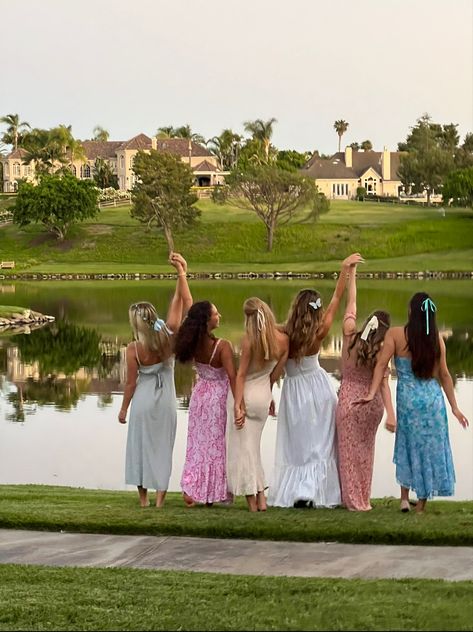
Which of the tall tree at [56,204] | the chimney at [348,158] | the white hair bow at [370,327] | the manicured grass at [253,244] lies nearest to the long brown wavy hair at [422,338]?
the white hair bow at [370,327]

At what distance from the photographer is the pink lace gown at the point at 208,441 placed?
11.0 metres

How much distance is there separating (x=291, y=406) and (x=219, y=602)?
4.43 metres

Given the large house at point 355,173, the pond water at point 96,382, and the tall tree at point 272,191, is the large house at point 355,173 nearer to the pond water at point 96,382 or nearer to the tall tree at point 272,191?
the tall tree at point 272,191

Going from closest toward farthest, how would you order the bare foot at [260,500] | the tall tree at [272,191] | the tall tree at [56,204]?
the bare foot at [260,500]
the tall tree at [272,191]
the tall tree at [56,204]

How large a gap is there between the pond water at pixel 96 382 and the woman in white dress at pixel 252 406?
4.41 m

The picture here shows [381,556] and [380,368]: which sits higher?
[380,368]

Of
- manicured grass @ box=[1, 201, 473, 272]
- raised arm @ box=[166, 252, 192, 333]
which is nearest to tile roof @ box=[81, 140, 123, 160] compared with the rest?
manicured grass @ box=[1, 201, 473, 272]

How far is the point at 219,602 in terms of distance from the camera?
6.81 metres

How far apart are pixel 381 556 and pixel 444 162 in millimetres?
137939

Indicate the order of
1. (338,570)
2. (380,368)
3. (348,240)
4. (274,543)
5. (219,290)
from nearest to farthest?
(338,570)
(274,543)
(380,368)
(219,290)
(348,240)

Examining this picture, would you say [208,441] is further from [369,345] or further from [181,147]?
[181,147]

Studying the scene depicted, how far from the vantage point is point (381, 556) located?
852 centimetres

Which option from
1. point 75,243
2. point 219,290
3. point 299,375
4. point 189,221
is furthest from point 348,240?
point 299,375

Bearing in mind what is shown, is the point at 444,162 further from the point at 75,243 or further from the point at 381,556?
the point at 381,556
